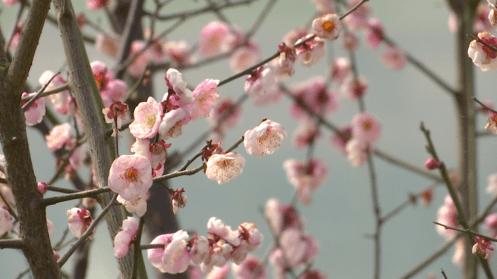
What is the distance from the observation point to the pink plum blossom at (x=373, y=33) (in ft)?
17.1

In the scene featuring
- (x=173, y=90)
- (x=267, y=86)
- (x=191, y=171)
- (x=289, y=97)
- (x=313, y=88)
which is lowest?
(x=191, y=171)

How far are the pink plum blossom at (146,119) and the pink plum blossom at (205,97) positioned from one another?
125mm

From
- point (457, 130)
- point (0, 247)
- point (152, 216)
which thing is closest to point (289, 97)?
point (457, 130)

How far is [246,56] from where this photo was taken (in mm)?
5426

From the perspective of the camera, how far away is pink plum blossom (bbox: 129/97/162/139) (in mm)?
1383

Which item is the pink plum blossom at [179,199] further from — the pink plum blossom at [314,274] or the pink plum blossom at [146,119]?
the pink plum blossom at [314,274]

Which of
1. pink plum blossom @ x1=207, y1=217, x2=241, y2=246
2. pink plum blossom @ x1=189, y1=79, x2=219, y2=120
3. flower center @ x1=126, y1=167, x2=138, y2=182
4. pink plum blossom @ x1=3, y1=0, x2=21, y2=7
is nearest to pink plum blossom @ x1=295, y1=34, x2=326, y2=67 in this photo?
pink plum blossom @ x1=189, y1=79, x2=219, y2=120

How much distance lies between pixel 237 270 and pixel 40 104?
3116mm

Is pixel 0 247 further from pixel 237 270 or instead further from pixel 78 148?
pixel 237 270

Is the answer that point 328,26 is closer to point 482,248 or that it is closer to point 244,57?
point 482,248

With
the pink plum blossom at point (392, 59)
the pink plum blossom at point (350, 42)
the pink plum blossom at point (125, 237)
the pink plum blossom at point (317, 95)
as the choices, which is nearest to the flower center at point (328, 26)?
the pink plum blossom at point (125, 237)

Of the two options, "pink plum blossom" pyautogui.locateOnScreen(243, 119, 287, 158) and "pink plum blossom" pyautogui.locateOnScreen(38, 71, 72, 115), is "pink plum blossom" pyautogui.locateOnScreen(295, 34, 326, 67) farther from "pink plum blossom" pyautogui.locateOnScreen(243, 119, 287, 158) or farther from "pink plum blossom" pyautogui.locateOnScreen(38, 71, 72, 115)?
"pink plum blossom" pyautogui.locateOnScreen(38, 71, 72, 115)

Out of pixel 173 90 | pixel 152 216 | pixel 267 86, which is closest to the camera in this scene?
pixel 173 90

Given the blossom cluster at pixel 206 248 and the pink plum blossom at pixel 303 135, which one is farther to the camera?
the pink plum blossom at pixel 303 135
